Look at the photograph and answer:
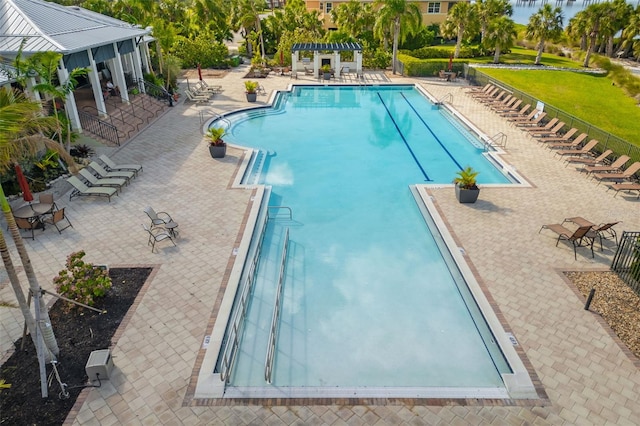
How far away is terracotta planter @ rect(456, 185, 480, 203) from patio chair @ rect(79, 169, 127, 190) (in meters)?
11.9

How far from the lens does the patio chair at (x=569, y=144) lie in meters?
19.4

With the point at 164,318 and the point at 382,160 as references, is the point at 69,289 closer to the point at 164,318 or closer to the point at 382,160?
the point at 164,318

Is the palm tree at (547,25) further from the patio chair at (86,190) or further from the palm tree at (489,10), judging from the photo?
the patio chair at (86,190)

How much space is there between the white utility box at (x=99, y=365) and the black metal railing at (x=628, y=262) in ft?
38.8

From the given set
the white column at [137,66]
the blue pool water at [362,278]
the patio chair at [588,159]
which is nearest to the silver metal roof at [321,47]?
the white column at [137,66]

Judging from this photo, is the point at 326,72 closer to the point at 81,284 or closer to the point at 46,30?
the point at 46,30

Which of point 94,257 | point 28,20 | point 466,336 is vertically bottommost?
point 466,336

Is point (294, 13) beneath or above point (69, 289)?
above

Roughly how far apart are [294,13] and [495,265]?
42018 mm

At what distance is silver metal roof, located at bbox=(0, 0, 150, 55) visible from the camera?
→ 1880 centimetres

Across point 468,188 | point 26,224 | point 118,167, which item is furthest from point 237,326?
point 118,167

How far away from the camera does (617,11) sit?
44.8 m

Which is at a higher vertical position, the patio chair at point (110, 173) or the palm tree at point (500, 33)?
the palm tree at point (500, 33)

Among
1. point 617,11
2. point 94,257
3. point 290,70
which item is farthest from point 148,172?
point 617,11
